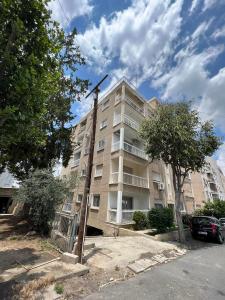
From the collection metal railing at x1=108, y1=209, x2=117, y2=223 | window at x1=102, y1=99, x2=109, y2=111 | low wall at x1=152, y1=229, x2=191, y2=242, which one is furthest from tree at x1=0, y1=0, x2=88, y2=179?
window at x1=102, y1=99, x2=109, y2=111

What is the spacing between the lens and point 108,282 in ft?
17.6

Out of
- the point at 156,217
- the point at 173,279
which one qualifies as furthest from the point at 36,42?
the point at 156,217

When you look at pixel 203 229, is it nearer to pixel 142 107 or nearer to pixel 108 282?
pixel 108 282

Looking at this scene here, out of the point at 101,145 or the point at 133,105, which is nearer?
the point at 101,145

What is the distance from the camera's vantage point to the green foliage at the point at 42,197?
10430 mm

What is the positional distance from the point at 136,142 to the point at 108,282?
57.5 feet

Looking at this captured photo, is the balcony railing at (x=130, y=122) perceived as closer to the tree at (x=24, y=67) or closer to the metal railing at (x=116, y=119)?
the metal railing at (x=116, y=119)

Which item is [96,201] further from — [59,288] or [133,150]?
[59,288]

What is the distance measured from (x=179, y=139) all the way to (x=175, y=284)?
9233 millimetres

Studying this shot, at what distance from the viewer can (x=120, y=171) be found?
644 inches

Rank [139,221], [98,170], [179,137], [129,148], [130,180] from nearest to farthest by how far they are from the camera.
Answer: [179,137] < [139,221] < [130,180] < [129,148] < [98,170]

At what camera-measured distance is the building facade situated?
652 inches

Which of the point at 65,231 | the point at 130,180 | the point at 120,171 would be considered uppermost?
the point at 120,171

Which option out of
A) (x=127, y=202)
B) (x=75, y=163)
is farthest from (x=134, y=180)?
(x=75, y=163)
